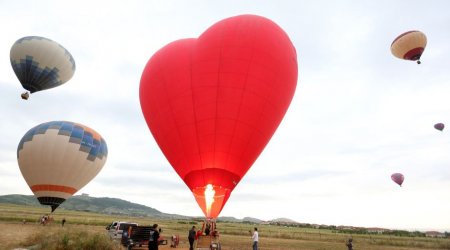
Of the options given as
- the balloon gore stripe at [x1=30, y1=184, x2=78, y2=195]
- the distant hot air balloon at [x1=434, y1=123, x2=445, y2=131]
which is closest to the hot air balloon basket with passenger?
the balloon gore stripe at [x1=30, y1=184, x2=78, y2=195]

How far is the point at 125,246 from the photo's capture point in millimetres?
19234

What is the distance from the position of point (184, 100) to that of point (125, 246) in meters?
9.69

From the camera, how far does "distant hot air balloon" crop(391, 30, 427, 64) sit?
28.5m

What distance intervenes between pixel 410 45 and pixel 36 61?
33.8m

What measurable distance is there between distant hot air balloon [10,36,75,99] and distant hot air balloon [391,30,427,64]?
1248 inches

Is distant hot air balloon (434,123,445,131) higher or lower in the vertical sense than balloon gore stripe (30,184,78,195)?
higher

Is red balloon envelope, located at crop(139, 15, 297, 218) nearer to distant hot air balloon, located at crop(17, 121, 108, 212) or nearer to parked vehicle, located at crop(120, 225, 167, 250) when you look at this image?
parked vehicle, located at crop(120, 225, 167, 250)

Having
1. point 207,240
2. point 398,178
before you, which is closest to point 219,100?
point 207,240

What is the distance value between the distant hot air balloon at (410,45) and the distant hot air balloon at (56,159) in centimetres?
2821

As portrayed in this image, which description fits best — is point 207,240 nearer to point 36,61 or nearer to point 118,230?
point 118,230

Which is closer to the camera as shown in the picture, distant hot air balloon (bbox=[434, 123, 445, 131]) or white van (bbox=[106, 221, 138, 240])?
white van (bbox=[106, 221, 138, 240])

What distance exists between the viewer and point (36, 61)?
3172cm

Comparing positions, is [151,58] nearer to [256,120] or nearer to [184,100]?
[184,100]

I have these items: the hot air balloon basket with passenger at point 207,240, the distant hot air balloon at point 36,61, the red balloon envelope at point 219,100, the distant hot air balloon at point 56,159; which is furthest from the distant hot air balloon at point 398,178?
the distant hot air balloon at point 36,61
